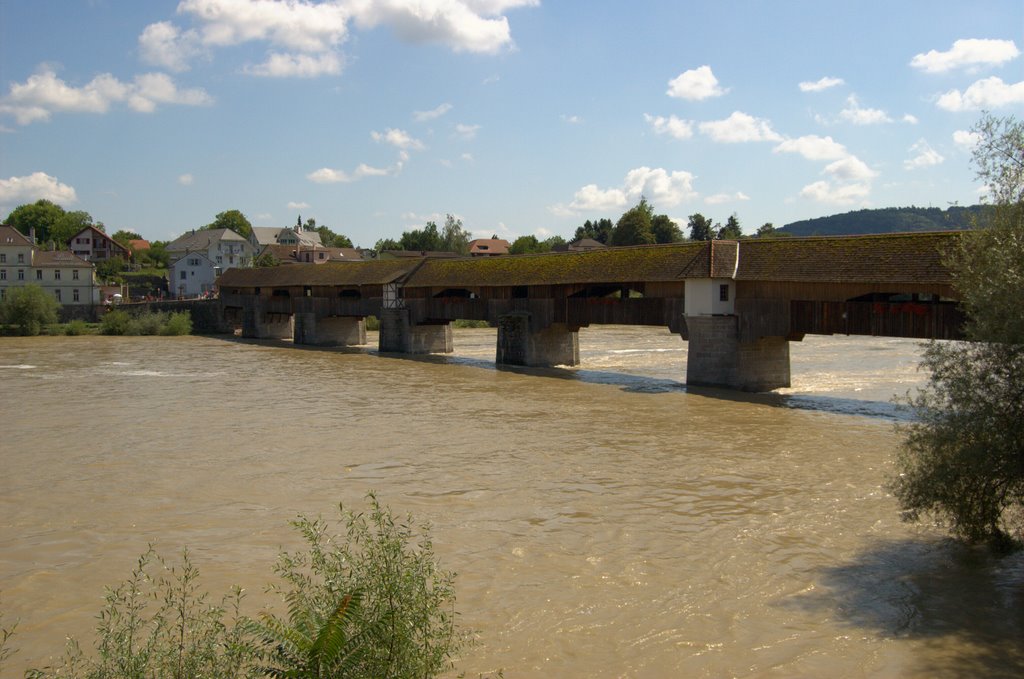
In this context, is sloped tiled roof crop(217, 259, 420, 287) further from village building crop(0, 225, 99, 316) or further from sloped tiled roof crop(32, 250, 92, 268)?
sloped tiled roof crop(32, 250, 92, 268)

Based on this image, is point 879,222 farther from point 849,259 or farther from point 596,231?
point 849,259

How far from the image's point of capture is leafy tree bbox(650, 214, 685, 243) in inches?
2847

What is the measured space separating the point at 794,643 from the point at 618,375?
18.7 m

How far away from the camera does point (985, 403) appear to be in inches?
295

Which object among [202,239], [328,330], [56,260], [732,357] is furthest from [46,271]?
[732,357]

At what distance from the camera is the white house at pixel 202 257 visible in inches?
2596

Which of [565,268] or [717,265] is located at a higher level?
[565,268]

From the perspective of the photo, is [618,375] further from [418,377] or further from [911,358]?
[911,358]

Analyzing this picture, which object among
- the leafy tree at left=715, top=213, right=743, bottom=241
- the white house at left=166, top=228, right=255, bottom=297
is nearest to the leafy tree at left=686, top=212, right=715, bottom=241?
the leafy tree at left=715, top=213, right=743, bottom=241

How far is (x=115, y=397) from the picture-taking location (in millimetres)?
21031

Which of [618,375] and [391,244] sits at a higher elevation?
[391,244]

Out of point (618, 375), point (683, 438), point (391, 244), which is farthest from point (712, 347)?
point (391, 244)

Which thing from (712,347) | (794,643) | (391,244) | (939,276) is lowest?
(794,643)

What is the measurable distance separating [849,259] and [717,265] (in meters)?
3.28
